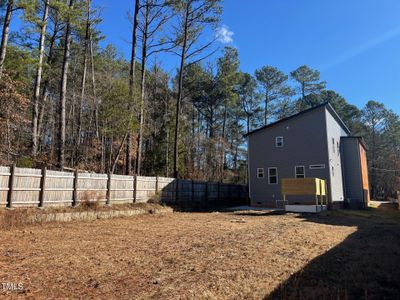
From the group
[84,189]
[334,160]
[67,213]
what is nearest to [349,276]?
[67,213]

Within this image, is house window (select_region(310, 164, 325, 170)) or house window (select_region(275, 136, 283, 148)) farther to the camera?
house window (select_region(275, 136, 283, 148))

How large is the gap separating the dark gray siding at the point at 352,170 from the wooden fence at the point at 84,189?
34.5 feet

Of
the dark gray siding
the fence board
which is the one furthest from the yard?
the dark gray siding

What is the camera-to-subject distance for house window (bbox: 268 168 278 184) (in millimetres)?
23828

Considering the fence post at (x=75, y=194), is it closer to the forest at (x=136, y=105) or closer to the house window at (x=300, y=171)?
the forest at (x=136, y=105)

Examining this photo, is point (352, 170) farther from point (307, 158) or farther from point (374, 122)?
point (374, 122)

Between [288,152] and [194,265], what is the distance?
18.9 meters

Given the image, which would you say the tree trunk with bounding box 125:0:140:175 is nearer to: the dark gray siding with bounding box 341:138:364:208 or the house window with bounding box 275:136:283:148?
the house window with bounding box 275:136:283:148

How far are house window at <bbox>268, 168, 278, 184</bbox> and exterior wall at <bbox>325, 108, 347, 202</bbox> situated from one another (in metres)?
3.59

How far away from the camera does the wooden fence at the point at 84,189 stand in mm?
10430

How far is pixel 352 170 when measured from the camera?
25750 mm

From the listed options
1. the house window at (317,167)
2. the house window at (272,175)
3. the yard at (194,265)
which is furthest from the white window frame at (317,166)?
the yard at (194,265)

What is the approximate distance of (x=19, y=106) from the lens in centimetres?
1434

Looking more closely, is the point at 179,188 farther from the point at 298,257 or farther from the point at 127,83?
the point at 298,257
